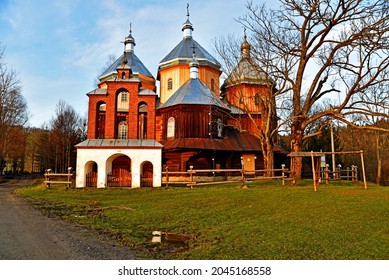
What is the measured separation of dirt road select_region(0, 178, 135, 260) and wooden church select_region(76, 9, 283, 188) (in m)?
10.9

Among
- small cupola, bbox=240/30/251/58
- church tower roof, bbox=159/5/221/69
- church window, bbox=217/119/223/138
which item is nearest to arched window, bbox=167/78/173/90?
church tower roof, bbox=159/5/221/69

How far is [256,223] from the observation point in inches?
334

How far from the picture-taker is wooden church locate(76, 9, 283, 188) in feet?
67.8

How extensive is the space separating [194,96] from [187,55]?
683cm

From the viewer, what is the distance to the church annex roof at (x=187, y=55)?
31719 mm

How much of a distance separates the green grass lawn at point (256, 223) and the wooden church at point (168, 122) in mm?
6775

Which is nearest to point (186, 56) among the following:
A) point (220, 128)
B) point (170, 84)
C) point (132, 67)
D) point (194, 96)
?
point (170, 84)

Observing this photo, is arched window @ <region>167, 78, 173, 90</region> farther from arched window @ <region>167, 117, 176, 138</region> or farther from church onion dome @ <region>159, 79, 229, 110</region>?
arched window @ <region>167, 117, 176, 138</region>

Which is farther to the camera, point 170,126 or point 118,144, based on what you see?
point 170,126

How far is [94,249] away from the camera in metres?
6.45

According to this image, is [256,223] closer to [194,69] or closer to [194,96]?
[194,96]

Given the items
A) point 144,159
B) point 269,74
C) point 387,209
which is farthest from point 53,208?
point 269,74

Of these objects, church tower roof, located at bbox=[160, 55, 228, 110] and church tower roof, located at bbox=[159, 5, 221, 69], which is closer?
church tower roof, located at bbox=[160, 55, 228, 110]

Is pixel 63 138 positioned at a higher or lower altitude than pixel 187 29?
lower
